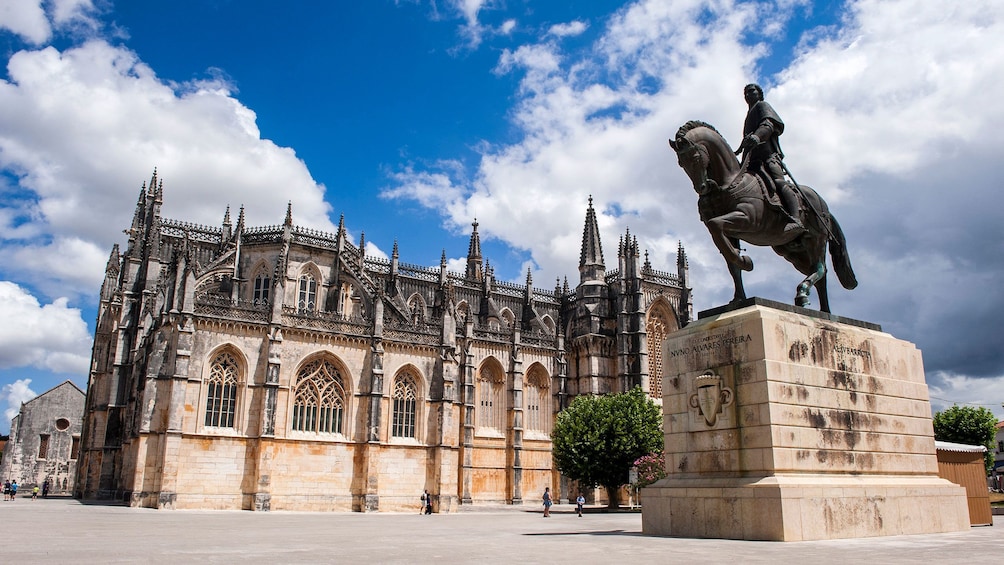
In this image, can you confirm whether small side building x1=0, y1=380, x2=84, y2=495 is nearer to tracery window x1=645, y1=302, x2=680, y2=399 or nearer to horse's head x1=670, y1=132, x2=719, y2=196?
tracery window x1=645, y1=302, x2=680, y2=399

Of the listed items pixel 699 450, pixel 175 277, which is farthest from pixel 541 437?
pixel 699 450

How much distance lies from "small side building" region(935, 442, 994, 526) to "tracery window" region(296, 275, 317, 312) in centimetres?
3614

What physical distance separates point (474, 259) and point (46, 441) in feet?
135

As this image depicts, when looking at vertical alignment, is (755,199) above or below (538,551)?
above

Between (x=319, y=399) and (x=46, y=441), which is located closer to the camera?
(x=319, y=399)

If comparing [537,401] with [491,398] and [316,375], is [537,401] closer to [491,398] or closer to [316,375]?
[491,398]

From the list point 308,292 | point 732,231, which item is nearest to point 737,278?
point 732,231

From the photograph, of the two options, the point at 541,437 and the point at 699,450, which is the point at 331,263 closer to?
the point at 541,437

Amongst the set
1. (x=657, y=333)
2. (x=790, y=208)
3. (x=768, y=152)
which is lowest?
(x=790, y=208)

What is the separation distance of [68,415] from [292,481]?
4195 centimetres

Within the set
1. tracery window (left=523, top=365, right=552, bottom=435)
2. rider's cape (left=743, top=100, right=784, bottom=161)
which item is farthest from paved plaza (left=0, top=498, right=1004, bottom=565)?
tracery window (left=523, top=365, right=552, bottom=435)

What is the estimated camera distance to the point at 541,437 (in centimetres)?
5094

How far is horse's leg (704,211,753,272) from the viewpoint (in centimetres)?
1207

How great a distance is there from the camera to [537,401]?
51.7 metres
